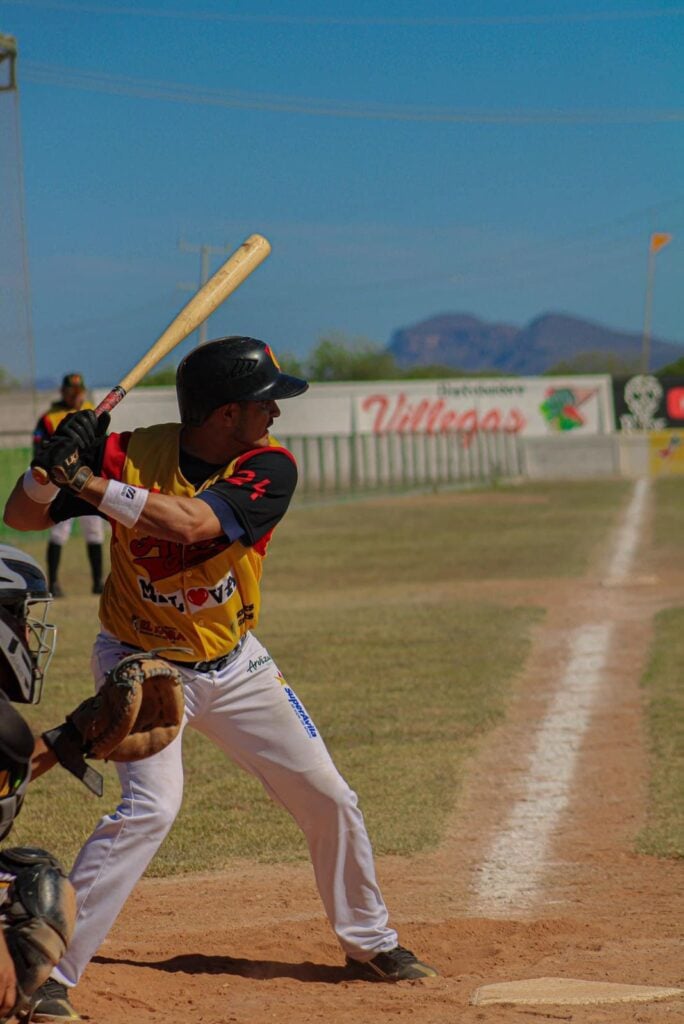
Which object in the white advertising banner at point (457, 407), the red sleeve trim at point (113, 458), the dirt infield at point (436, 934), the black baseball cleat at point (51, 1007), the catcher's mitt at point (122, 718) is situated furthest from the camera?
the white advertising banner at point (457, 407)

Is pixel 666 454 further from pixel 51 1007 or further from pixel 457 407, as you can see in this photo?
pixel 51 1007

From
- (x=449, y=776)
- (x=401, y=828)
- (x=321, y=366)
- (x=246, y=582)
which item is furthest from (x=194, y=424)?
(x=321, y=366)

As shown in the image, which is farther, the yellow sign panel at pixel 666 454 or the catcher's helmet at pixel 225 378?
the yellow sign panel at pixel 666 454

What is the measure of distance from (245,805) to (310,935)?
209 centimetres

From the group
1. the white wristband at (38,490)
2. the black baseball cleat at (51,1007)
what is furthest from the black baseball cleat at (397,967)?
the white wristband at (38,490)

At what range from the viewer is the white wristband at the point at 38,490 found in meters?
4.74

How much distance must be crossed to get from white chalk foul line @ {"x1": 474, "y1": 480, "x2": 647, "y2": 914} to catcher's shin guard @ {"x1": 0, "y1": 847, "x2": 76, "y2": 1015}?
2558 millimetres

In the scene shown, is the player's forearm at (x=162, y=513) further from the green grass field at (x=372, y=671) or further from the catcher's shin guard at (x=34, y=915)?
the green grass field at (x=372, y=671)

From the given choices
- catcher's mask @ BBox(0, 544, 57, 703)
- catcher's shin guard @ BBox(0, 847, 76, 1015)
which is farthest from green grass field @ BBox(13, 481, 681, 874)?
catcher's mask @ BBox(0, 544, 57, 703)

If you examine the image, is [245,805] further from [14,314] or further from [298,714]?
[14,314]

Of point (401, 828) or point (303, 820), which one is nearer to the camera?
point (303, 820)

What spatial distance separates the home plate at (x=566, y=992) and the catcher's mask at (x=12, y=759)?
1805 millimetres

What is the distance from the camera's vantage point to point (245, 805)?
764cm

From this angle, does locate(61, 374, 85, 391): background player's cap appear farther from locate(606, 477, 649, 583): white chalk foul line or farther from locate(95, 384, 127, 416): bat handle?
locate(95, 384, 127, 416): bat handle
